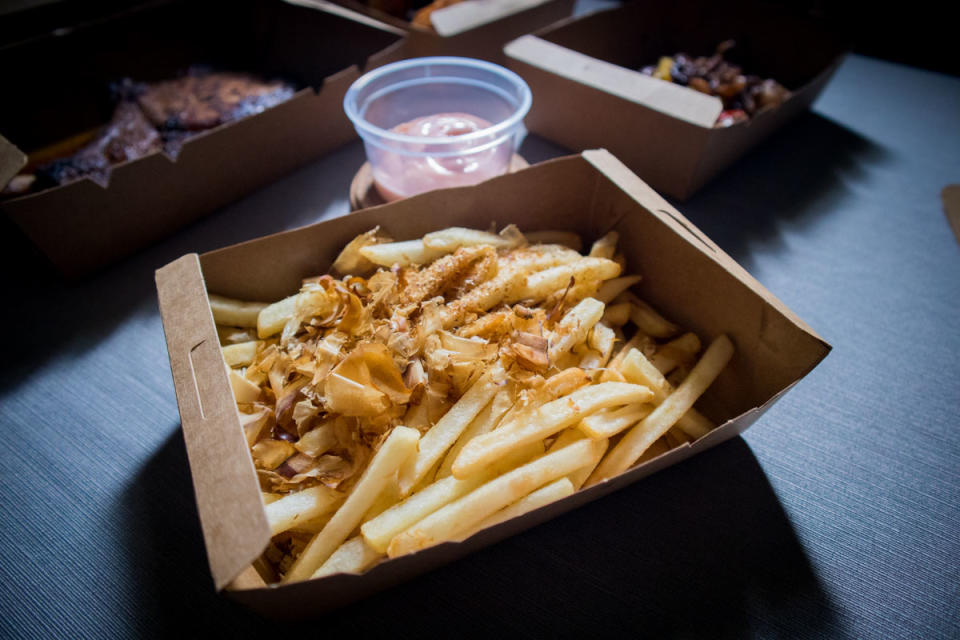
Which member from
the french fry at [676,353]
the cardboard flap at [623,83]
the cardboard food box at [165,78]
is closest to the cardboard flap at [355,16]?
the cardboard food box at [165,78]

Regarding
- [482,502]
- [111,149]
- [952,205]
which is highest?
[952,205]

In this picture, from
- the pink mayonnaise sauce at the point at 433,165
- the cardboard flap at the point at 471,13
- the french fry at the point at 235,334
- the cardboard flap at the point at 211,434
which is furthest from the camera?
the cardboard flap at the point at 471,13

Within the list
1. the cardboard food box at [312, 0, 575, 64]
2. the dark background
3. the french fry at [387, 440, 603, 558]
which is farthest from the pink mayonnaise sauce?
the dark background

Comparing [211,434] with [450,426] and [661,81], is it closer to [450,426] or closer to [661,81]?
[450,426]

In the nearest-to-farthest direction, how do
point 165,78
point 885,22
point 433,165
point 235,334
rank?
point 235,334 → point 433,165 → point 165,78 → point 885,22

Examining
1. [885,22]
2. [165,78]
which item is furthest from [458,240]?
[885,22]

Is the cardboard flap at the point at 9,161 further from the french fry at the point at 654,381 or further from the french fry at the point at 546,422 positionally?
the french fry at the point at 654,381

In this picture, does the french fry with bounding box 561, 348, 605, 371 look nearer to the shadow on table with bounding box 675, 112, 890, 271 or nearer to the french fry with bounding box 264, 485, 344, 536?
the french fry with bounding box 264, 485, 344, 536

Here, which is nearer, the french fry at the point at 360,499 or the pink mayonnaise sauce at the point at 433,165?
the french fry at the point at 360,499
